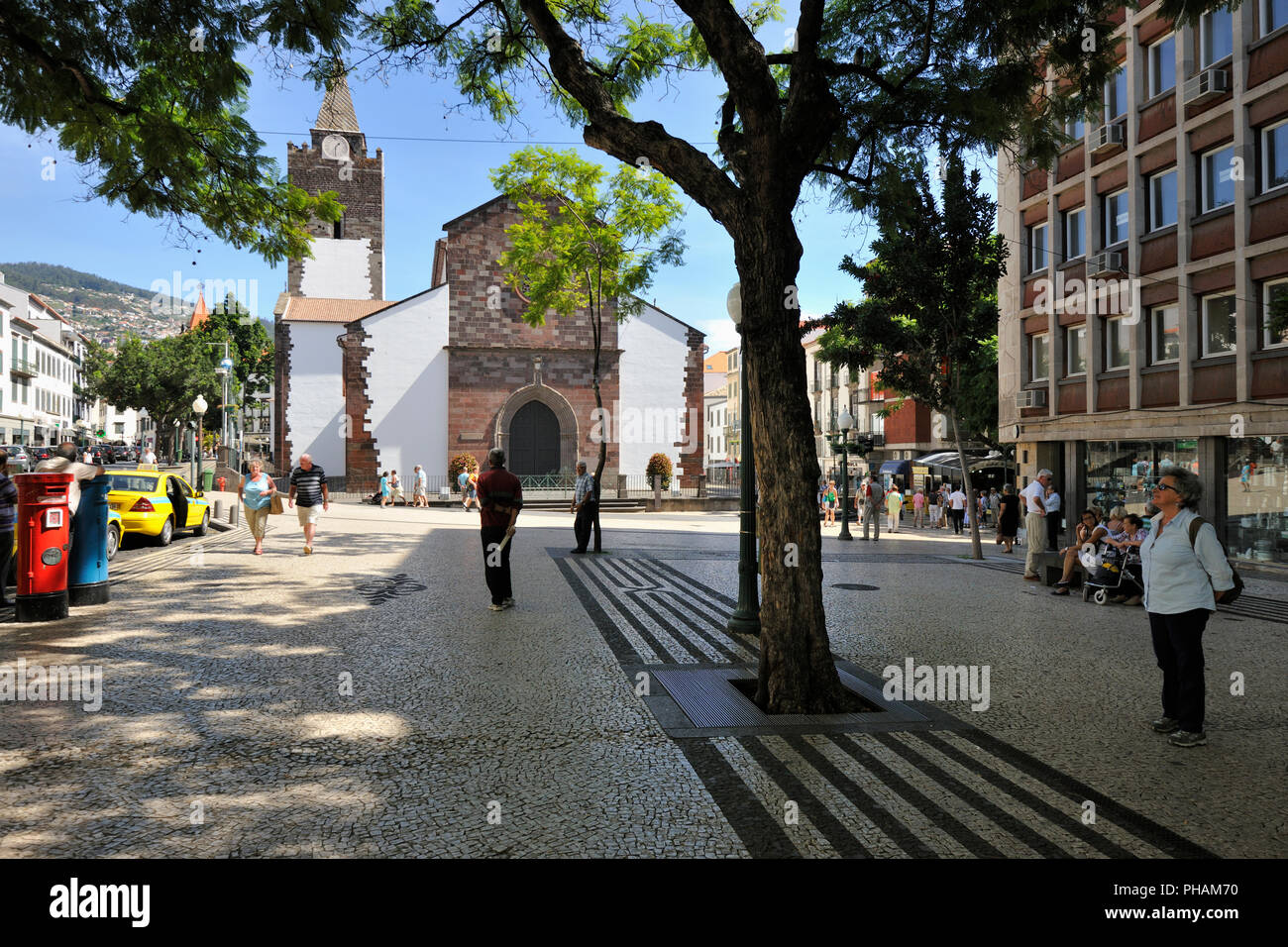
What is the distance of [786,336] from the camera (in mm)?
6098

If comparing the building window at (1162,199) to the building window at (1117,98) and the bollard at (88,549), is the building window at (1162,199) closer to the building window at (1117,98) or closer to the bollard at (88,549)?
the building window at (1117,98)

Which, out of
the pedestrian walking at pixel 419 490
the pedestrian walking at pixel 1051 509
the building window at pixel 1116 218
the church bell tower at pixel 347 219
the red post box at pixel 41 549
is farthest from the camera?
the church bell tower at pixel 347 219

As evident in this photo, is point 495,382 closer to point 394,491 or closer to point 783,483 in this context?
point 394,491

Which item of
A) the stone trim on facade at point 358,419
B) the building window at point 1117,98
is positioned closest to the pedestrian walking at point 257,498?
the building window at point 1117,98

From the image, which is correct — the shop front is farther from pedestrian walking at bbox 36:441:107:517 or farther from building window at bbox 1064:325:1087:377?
pedestrian walking at bbox 36:441:107:517

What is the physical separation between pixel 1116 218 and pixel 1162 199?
1.43m

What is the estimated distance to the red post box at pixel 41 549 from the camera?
875cm

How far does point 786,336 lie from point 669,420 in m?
34.2

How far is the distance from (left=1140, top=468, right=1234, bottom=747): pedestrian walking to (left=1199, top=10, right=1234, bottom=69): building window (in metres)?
15.9

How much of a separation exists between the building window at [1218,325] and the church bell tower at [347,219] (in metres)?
41.6

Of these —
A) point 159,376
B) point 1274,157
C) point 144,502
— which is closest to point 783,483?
point 144,502

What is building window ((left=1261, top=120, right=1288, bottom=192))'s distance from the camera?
52.3ft

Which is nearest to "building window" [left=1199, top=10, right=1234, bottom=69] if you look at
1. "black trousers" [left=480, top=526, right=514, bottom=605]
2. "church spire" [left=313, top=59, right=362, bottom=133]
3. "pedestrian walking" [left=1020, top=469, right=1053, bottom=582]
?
"pedestrian walking" [left=1020, top=469, right=1053, bottom=582]

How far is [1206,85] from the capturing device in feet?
56.0
